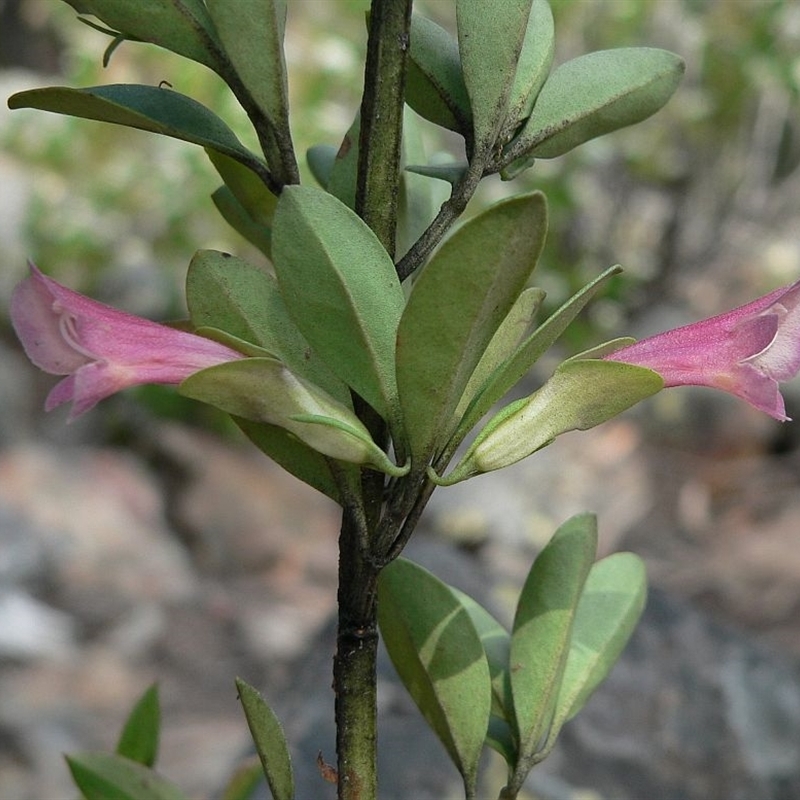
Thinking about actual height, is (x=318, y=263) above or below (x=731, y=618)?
above

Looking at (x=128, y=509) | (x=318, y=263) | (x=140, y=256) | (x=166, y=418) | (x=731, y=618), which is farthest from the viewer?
(x=140, y=256)

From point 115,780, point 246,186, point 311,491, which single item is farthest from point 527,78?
point 311,491

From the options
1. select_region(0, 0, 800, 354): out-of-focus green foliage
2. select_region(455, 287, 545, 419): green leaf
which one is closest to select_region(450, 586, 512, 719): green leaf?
select_region(455, 287, 545, 419): green leaf

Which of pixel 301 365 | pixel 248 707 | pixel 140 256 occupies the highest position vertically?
pixel 301 365

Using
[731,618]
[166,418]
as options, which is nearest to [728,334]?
[731,618]

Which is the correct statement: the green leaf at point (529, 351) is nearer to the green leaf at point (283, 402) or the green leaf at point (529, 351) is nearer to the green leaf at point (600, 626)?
the green leaf at point (283, 402)

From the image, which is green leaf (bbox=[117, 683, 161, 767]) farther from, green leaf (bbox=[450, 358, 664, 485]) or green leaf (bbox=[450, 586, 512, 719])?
green leaf (bbox=[450, 358, 664, 485])

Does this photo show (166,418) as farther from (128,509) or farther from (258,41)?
(258,41)
